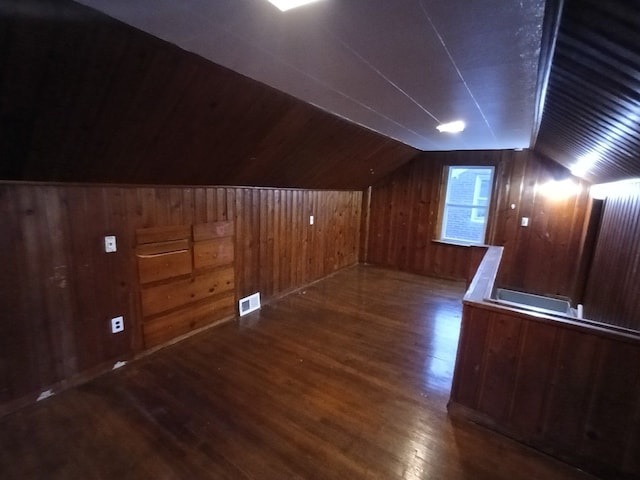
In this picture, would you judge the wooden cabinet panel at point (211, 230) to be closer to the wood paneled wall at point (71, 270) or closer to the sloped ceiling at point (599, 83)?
the wood paneled wall at point (71, 270)

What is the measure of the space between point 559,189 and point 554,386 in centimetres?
376

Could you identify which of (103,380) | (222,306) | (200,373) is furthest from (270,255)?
(103,380)

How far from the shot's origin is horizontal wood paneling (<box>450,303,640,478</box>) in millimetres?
1666

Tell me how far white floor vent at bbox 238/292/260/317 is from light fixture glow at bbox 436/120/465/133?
113 inches

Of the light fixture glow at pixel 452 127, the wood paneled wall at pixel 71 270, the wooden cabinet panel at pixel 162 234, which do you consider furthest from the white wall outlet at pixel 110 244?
the light fixture glow at pixel 452 127

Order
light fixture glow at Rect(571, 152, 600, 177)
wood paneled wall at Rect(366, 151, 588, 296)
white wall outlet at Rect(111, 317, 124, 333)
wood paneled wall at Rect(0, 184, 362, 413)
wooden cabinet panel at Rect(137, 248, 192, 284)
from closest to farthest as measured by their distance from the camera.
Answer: wood paneled wall at Rect(0, 184, 362, 413), white wall outlet at Rect(111, 317, 124, 333), wooden cabinet panel at Rect(137, 248, 192, 284), light fixture glow at Rect(571, 152, 600, 177), wood paneled wall at Rect(366, 151, 588, 296)

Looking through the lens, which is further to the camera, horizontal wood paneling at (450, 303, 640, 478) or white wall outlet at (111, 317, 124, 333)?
white wall outlet at (111, 317, 124, 333)

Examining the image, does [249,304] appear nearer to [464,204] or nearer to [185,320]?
[185,320]

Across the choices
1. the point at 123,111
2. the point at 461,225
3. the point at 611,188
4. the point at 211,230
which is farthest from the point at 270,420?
the point at 461,225

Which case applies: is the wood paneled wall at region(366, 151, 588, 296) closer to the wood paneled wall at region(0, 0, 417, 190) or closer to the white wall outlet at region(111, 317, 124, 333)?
the wood paneled wall at region(0, 0, 417, 190)

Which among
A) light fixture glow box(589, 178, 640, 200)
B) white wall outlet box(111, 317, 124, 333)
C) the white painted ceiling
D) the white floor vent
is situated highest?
the white painted ceiling

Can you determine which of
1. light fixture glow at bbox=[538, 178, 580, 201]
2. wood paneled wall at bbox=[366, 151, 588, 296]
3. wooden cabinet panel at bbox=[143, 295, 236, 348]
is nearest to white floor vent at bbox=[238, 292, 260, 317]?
wooden cabinet panel at bbox=[143, 295, 236, 348]

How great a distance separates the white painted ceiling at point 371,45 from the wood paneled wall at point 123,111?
0.46 feet

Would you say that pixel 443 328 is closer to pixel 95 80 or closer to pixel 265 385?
pixel 265 385
